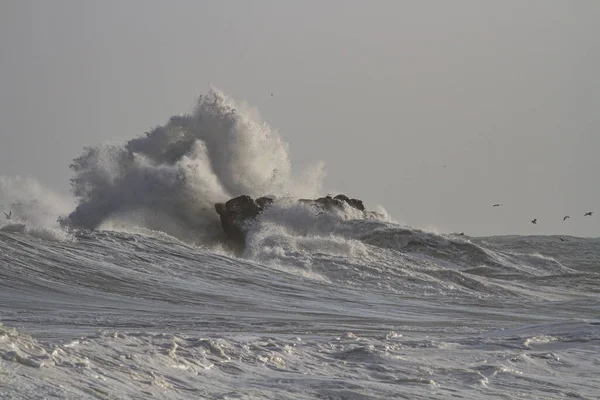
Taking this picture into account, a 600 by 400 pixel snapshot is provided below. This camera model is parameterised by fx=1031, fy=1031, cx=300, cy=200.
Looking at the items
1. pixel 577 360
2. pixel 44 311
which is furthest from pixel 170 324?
pixel 577 360

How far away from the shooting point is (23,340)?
7207mm

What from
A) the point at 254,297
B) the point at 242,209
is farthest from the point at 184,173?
the point at 254,297

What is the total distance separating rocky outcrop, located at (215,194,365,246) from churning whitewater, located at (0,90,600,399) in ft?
0.95

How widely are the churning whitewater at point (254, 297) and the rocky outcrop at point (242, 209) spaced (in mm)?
290

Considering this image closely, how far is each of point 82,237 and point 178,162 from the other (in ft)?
30.2

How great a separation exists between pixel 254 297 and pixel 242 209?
10.9m

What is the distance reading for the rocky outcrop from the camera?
23797 millimetres

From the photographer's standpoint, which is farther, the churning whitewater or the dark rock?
the dark rock

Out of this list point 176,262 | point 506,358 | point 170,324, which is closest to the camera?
point 506,358

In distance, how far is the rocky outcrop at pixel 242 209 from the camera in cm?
2380

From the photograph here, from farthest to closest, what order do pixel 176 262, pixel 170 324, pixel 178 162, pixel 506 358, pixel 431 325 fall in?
pixel 178 162 < pixel 176 262 < pixel 431 325 < pixel 170 324 < pixel 506 358

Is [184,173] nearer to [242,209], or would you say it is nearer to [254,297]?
[242,209]

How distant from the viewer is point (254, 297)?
13.7 m

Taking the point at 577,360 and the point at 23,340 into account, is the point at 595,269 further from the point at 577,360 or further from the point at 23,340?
the point at 23,340
